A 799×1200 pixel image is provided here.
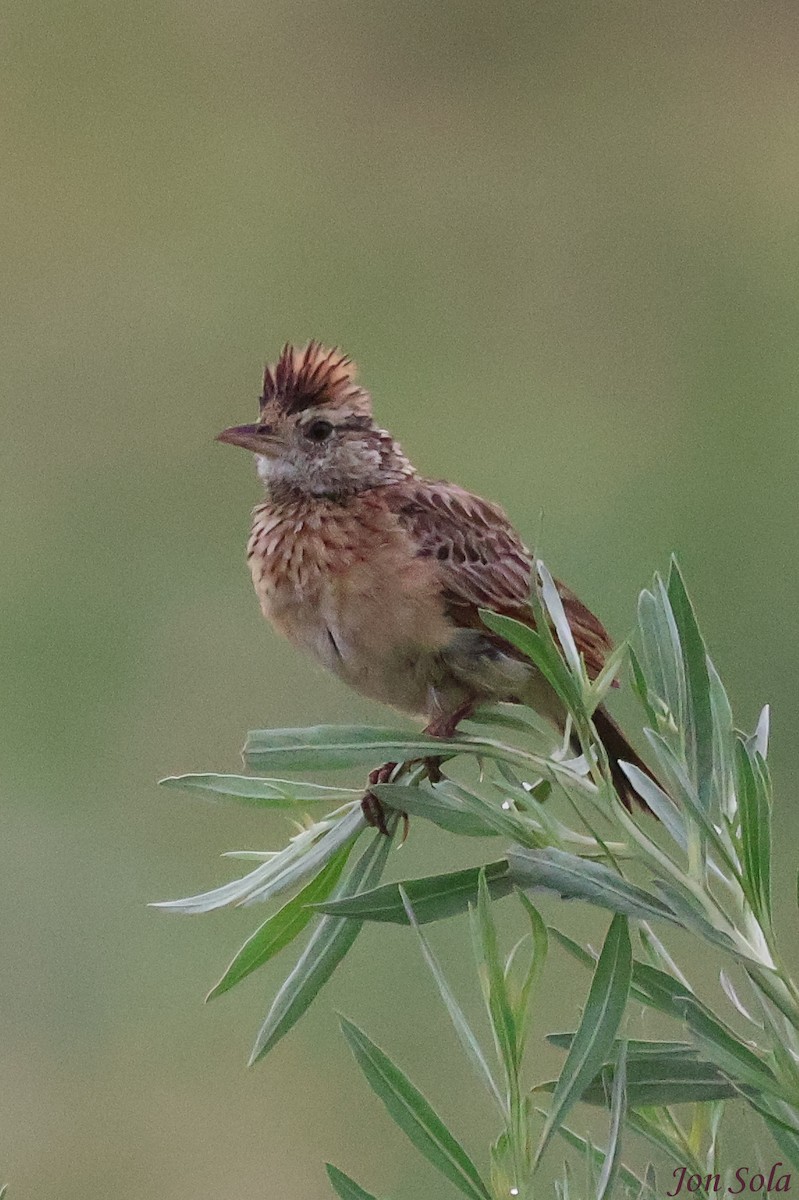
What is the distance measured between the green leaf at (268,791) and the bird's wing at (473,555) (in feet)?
2.18

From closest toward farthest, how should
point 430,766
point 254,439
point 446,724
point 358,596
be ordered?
point 430,766 → point 446,724 → point 358,596 → point 254,439

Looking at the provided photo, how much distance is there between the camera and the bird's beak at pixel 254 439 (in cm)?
227

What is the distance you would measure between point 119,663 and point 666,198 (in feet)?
9.25

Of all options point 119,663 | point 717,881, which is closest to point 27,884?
point 119,663

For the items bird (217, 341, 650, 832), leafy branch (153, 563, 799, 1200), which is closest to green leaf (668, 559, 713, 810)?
leafy branch (153, 563, 799, 1200)

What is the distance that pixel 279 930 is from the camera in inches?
49.8

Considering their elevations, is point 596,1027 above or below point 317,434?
below

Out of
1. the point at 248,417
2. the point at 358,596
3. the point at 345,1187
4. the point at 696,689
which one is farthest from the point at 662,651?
the point at 248,417

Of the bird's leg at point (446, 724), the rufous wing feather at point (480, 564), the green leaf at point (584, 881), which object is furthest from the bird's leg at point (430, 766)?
the green leaf at point (584, 881)

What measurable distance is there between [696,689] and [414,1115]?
1.07 feet

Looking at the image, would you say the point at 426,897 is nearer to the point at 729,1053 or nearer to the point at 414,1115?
Answer: the point at 414,1115

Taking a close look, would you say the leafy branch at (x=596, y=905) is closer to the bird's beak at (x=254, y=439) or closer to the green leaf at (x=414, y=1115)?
the green leaf at (x=414, y=1115)

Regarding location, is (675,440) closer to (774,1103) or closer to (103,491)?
(103,491)

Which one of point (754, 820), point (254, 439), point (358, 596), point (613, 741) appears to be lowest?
point (754, 820)
